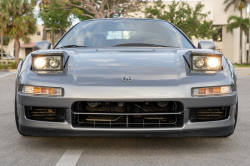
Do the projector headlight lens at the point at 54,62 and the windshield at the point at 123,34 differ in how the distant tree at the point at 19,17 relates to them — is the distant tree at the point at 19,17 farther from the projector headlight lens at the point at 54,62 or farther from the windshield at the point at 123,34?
the projector headlight lens at the point at 54,62

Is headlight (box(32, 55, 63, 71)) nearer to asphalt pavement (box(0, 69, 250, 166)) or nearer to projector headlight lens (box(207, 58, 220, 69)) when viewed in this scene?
asphalt pavement (box(0, 69, 250, 166))

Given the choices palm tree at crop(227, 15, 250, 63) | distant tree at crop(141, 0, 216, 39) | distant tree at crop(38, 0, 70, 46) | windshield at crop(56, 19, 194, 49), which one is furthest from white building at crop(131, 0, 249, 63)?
windshield at crop(56, 19, 194, 49)

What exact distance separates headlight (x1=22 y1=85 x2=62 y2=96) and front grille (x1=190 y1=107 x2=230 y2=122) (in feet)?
4.00

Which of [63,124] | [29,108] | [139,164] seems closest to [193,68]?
[139,164]

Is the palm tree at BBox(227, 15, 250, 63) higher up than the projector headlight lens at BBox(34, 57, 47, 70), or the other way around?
the palm tree at BBox(227, 15, 250, 63)

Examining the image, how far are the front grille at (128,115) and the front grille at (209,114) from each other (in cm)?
13

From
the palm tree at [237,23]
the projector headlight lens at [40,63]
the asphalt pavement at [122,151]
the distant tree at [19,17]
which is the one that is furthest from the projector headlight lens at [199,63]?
the palm tree at [237,23]

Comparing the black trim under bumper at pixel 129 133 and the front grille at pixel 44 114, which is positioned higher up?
the front grille at pixel 44 114

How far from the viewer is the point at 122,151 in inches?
131

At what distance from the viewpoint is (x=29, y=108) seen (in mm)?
3188

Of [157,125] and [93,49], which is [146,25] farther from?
[157,125]

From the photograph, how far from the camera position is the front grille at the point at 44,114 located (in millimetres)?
3137

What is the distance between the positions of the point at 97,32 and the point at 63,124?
1.76 meters

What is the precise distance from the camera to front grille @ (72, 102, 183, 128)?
308 centimetres
